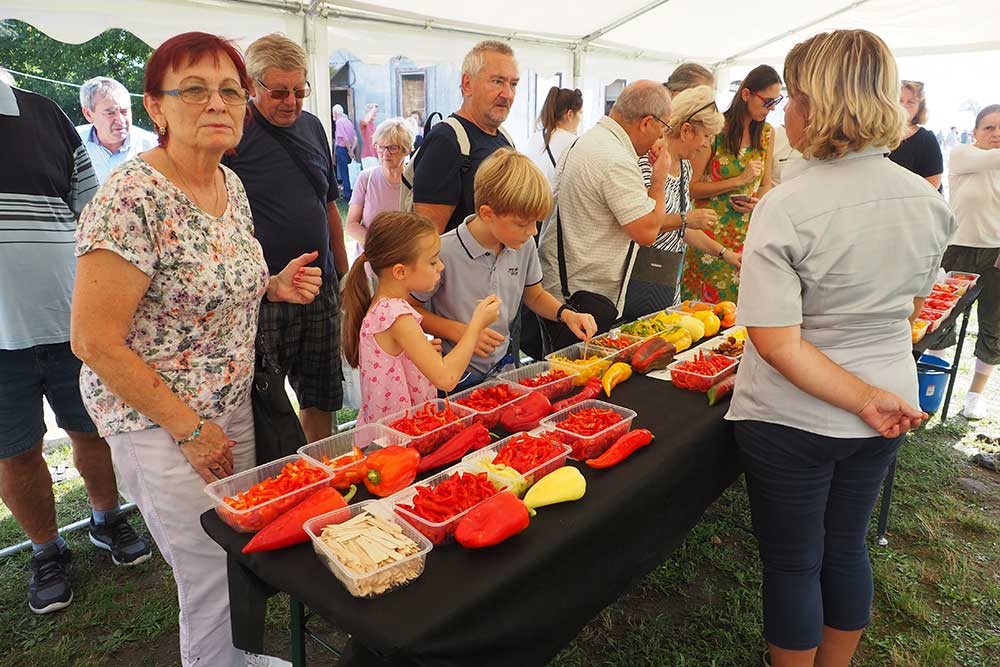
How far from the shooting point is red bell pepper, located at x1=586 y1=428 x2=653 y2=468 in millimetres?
1778

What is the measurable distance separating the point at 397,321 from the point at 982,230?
15.5 ft

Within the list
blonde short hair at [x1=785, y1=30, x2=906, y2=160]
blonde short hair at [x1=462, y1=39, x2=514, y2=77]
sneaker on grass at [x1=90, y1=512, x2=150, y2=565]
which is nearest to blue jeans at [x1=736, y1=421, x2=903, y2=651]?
blonde short hair at [x1=785, y1=30, x2=906, y2=160]

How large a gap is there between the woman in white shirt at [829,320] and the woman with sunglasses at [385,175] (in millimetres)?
3476

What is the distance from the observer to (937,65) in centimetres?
763

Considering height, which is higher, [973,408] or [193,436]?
[193,436]

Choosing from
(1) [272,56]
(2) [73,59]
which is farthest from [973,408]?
(2) [73,59]

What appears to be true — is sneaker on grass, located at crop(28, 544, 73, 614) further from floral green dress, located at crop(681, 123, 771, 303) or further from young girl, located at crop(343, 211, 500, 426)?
floral green dress, located at crop(681, 123, 771, 303)

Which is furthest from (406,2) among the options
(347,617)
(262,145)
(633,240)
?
(347,617)

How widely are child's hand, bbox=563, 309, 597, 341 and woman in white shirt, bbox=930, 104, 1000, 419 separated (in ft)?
11.5

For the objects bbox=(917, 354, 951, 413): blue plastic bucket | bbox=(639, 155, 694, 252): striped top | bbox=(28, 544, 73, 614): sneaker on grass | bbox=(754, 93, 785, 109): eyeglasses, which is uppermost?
bbox=(754, 93, 785, 109): eyeglasses

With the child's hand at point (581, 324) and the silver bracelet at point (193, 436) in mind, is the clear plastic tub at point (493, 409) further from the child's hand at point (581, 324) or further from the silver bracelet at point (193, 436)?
the silver bracelet at point (193, 436)

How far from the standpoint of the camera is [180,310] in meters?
1.69

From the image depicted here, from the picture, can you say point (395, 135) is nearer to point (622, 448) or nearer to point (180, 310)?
point (180, 310)

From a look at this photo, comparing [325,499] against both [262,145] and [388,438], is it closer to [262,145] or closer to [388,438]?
[388,438]
